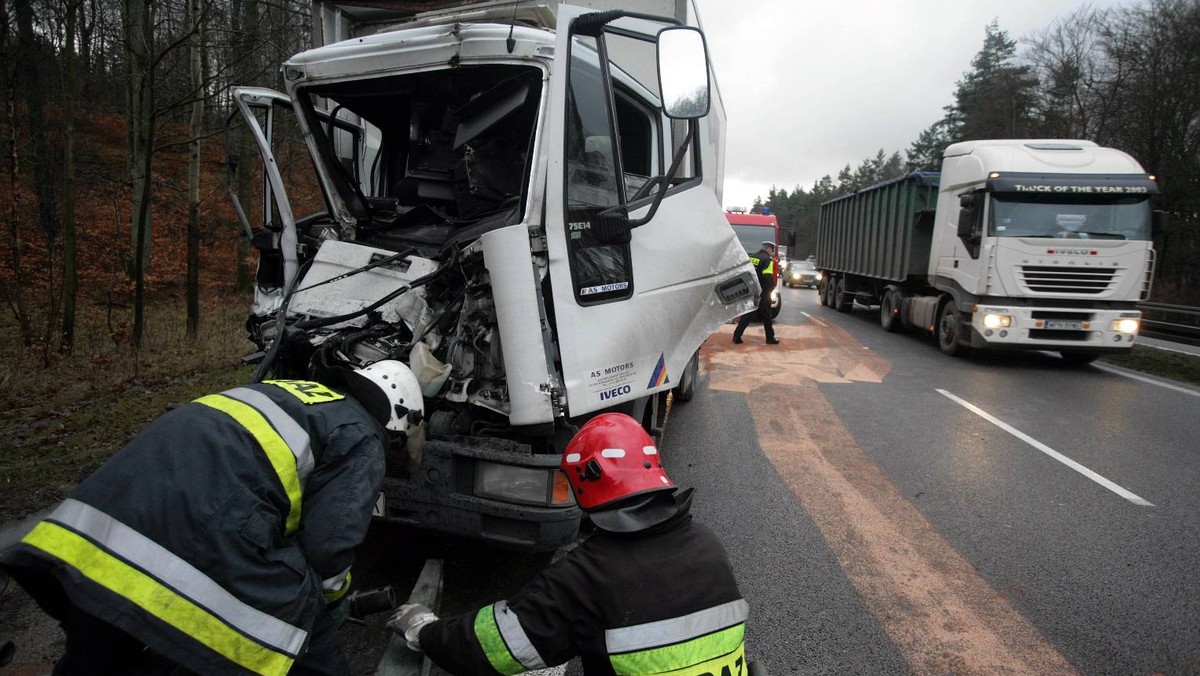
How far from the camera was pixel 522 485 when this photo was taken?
9.25ft

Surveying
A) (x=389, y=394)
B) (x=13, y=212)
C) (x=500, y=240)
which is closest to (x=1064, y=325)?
(x=500, y=240)

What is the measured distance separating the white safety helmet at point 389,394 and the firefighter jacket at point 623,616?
2.43ft

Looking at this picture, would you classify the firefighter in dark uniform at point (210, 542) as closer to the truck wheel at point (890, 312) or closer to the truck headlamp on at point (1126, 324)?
the truck headlamp on at point (1126, 324)

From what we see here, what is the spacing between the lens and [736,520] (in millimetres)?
4238

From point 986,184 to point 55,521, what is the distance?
11.1 m

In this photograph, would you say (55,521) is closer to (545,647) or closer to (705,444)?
(545,647)

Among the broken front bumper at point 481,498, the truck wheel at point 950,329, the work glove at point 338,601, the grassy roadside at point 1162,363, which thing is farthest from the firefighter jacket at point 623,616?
the grassy roadside at point 1162,363

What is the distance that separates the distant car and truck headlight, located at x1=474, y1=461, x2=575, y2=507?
102 ft

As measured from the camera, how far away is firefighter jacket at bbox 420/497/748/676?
1646mm

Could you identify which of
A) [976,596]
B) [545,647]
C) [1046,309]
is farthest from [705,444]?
[1046,309]

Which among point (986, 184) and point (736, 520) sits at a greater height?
point (986, 184)

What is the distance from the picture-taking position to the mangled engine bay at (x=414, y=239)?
3102mm

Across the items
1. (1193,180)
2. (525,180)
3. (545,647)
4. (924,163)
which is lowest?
(545,647)

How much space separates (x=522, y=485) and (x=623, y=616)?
1.22m
